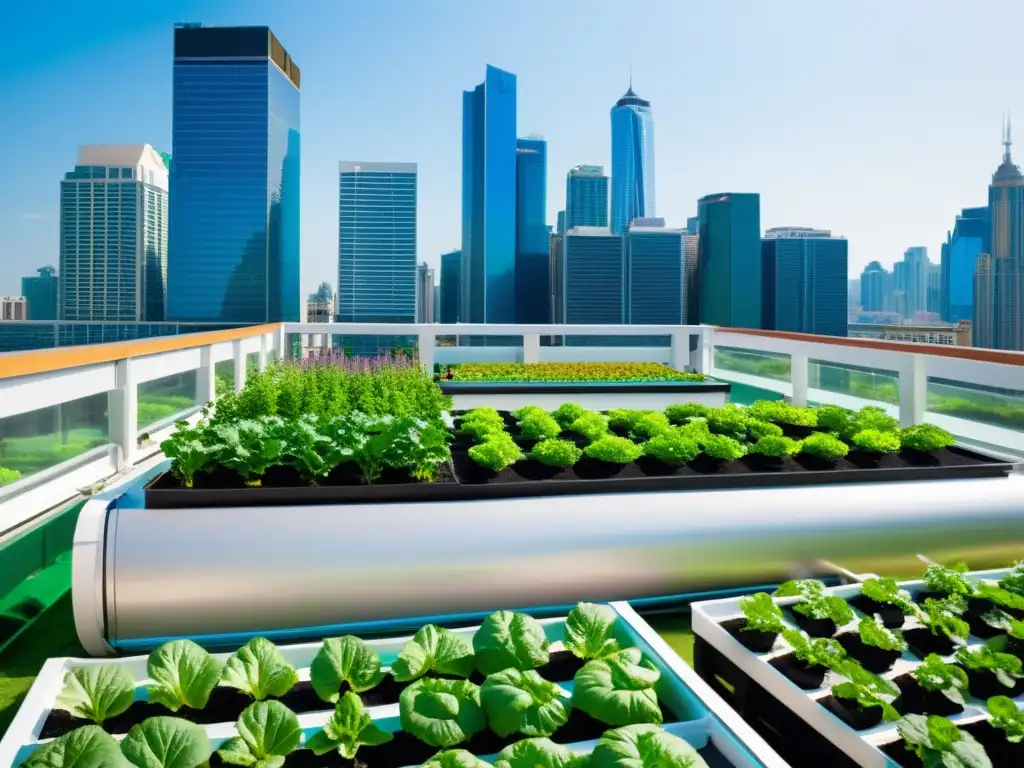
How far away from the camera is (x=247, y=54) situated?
9025 centimetres

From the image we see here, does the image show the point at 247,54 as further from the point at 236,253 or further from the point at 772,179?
the point at 772,179

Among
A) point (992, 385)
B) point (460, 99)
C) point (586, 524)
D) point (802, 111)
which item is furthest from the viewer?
point (460, 99)

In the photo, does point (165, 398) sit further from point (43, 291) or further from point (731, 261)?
point (43, 291)

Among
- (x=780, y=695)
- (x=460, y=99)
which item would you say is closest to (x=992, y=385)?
(x=780, y=695)

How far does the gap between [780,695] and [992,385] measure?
2.66m

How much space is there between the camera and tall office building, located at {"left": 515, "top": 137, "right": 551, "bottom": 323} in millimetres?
91062

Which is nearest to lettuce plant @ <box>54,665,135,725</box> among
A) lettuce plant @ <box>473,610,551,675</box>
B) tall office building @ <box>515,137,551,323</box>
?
lettuce plant @ <box>473,610,551,675</box>

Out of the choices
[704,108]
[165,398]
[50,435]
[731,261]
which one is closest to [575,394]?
[165,398]

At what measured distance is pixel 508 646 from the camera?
1.54 m

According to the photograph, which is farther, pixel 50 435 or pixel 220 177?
pixel 220 177

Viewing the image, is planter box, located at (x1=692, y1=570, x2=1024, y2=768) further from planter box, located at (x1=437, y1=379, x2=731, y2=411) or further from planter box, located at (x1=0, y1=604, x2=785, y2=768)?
→ planter box, located at (x1=437, y1=379, x2=731, y2=411)

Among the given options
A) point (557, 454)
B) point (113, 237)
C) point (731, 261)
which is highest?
point (113, 237)

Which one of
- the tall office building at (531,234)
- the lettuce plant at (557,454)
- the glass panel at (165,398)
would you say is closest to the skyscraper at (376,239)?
the tall office building at (531,234)

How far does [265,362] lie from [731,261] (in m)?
74.4
